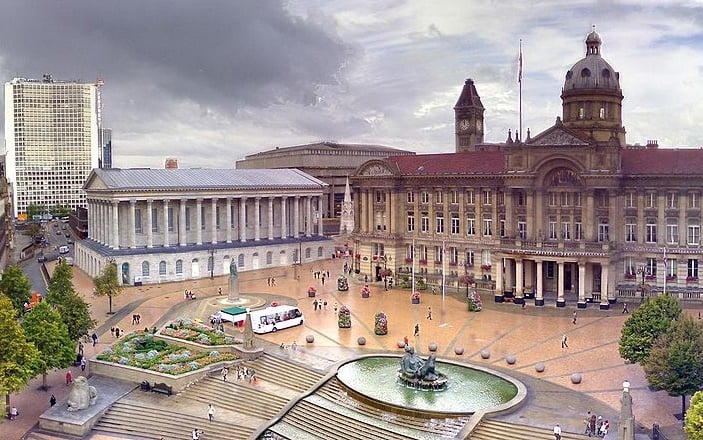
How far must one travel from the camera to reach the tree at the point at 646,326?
45.9 metres

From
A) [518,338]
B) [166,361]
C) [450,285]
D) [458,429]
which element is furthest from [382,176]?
[458,429]

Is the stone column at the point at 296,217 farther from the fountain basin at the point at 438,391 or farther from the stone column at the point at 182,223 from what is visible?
the fountain basin at the point at 438,391

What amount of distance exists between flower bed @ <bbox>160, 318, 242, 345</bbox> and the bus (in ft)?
14.0

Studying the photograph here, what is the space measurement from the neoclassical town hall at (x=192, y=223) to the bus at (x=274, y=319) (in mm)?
38582

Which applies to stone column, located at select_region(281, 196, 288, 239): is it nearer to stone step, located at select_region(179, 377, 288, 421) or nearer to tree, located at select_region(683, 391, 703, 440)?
stone step, located at select_region(179, 377, 288, 421)

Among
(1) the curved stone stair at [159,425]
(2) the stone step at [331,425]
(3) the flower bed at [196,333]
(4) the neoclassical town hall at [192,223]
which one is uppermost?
(4) the neoclassical town hall at [192,223]

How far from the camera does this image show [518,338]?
60.8m

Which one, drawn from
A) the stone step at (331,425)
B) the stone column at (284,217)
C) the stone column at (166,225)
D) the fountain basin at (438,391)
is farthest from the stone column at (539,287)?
the stone column at (166,225)

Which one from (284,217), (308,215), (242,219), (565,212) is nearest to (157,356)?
(565,212)

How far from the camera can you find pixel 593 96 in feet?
287

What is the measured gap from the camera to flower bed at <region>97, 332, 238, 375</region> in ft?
168

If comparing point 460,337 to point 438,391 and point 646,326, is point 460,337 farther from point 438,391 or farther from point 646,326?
point 646,326

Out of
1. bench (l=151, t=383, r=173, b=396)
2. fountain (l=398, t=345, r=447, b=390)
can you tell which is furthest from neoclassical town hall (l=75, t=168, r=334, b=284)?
fountain (l=398, t=345, r=447, b=390)

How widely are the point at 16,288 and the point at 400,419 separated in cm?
4371
